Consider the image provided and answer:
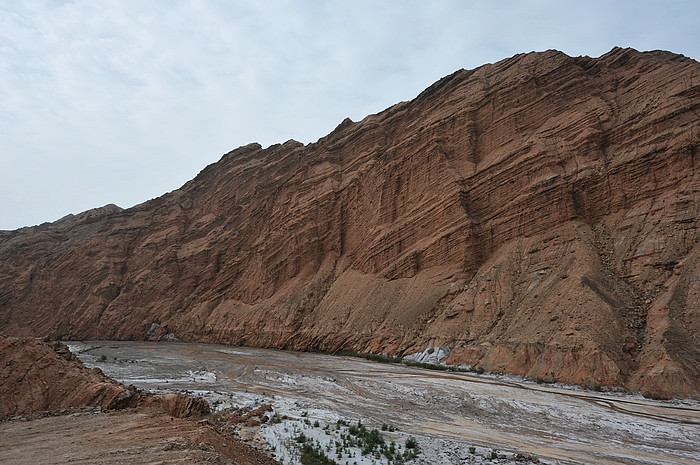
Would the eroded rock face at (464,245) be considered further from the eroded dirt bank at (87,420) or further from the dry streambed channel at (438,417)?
the eroded dirt bank at (87,420)

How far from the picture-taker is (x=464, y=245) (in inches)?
1406

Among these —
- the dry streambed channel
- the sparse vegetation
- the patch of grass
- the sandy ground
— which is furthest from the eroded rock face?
the sandy ground

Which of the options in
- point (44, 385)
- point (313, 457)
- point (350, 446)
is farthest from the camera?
point (44, 385)

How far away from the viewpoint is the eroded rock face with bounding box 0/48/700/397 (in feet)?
79.9

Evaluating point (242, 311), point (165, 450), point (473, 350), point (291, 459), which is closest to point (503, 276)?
point (473, 350)

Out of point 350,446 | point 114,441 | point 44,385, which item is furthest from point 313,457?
point 44,385

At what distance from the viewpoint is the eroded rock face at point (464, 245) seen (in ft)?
79.9

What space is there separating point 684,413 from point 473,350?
1255cm

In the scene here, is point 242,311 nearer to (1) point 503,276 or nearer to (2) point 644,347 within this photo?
(1) point 503,276

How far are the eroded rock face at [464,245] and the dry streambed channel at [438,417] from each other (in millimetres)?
4197

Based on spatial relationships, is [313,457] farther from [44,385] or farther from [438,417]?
[44,385]

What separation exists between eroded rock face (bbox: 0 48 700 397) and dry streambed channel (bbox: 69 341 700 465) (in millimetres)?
4197

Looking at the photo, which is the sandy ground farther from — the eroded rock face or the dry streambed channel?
the eroded rock face

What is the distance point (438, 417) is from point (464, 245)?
2252cm
